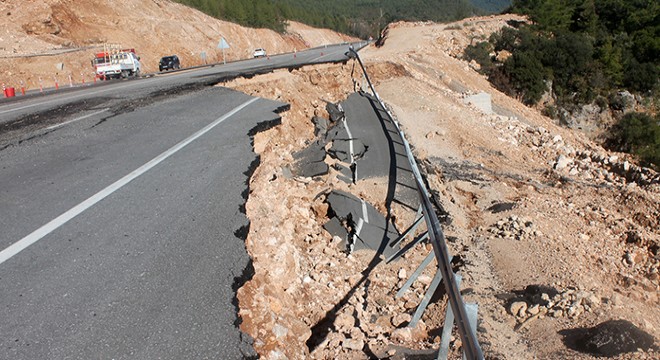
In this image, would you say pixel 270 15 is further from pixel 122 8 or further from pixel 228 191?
pixel 228 191

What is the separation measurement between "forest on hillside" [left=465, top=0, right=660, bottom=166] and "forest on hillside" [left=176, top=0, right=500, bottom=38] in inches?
1913

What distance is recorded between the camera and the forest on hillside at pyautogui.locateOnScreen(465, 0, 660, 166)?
29.1 meters

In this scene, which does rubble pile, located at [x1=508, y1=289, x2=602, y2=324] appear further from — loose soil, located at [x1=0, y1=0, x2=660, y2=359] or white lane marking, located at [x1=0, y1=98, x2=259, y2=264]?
white lane marking, located at [x1=0, y1=98, x2=259, y2=264]

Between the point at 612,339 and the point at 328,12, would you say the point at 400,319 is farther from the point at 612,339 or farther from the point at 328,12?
the point at 328,12

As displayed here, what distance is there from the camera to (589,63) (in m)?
33.9

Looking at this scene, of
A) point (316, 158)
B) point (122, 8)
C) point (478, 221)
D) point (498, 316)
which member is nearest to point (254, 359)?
point (498, 316)

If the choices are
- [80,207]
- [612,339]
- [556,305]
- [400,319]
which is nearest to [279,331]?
[400,319]

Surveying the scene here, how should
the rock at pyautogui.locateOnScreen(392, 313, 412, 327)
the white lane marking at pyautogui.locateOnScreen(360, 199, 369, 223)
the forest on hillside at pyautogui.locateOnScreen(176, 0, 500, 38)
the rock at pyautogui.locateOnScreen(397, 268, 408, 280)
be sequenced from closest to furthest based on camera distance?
1. the rock at pyautogui.locateOnScreen(392, 313, 412, 327)
2. the rock at pyautogui.locateOnScreen(397, 268, 408, 280)
3. the white lane marking at pyautogui.locateOnScreen(360, 199, 369, 223)
4. the forest on hillside at pyautogui.locateOnScreen(176, 0, 500, 38)

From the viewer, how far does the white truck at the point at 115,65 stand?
30.1m

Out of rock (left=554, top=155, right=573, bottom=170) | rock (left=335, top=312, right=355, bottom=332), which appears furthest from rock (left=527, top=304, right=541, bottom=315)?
rock (left=554, top=155, right=573, bottom=170)

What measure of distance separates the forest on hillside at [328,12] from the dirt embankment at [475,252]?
6487 cm

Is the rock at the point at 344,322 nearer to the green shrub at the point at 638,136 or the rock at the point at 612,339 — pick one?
the rock at the point at 612,339

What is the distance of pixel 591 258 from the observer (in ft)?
27.9

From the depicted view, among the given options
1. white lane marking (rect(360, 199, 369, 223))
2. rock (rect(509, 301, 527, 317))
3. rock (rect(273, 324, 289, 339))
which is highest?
rock (rect(273, 324, 289, 339))
